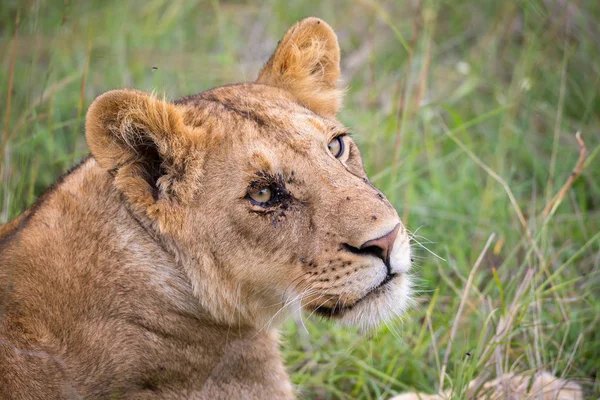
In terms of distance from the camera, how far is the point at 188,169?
123 inches

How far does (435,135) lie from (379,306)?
133 inches

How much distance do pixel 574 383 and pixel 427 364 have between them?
83 cm

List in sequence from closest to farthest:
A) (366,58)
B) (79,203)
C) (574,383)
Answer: (79,203) < (574,383) < (366,58)

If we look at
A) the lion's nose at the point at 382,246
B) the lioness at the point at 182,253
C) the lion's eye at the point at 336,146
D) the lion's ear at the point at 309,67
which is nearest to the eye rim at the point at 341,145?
the lion's eye at the point at 336,146

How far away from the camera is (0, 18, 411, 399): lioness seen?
2961 mm

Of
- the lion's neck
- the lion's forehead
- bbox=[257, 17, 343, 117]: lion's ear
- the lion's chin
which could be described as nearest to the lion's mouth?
the lion's chin

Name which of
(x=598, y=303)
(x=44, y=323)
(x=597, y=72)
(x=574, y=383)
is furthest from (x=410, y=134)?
(x=44, y=323)

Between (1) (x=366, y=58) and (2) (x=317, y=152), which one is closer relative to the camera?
(2) (x=317, y=152)

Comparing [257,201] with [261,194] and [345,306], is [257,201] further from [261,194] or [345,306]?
[345,306]

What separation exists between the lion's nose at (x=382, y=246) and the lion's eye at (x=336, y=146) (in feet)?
1.90

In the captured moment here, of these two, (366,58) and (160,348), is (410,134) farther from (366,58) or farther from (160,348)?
(160,348)

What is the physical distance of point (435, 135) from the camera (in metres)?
6.24

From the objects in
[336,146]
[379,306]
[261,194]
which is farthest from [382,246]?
[336,146]

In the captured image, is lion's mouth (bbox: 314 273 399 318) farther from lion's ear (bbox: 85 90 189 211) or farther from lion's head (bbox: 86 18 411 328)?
lion's ear (bbox: 85 90 189 211)
